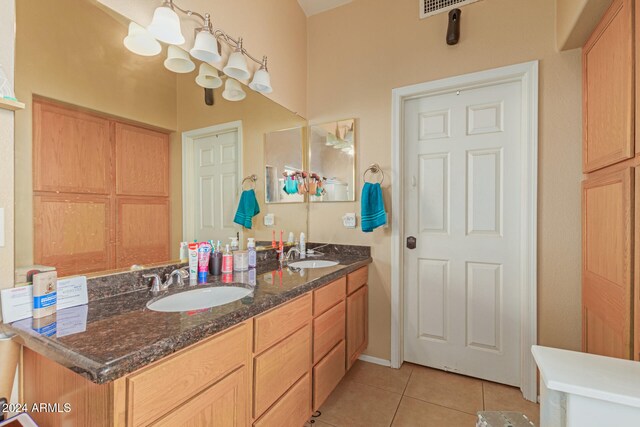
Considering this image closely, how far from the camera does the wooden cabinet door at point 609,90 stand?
1190mm

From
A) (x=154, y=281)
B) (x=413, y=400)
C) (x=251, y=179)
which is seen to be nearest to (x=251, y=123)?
(x=251, y=179)

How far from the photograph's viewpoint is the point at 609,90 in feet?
4.48

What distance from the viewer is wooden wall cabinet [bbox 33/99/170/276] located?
3.33 ft

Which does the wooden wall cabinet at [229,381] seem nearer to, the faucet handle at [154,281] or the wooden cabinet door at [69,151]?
the faucet handle at [154,281]

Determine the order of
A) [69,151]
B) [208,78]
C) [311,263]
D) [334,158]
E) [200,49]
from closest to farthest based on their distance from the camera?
[69,151] < [200,49] < [208,78] < [311,263] < [334,158]

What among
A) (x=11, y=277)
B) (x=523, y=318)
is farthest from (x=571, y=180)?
(x=11, y=277)

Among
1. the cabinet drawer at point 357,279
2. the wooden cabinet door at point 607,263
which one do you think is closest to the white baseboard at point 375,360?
the cabinet drawer at point 357,279

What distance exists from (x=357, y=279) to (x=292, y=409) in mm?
951

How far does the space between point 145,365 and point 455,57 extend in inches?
95.2

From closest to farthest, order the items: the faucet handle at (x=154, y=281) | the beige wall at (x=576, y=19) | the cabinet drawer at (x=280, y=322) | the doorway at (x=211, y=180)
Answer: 1. the cabinet drawer at (x=280, y=322)
2. the faucet handle at (x=154, y=281)
3. the beige wall at (x=576, y=19)
4. the doorway at (x=211, y=180)

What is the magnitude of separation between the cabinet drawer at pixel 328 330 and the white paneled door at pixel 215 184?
74 cm

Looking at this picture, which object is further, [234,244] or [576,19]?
[234,244]

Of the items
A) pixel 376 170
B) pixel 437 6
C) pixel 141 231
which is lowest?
pixel 141 231

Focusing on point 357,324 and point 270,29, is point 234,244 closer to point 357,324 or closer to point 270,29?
point 357,324
